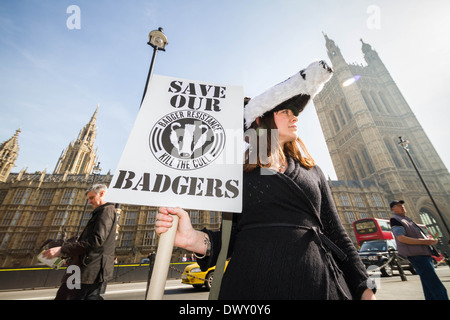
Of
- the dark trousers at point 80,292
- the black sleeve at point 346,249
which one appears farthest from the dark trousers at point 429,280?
the dark trousers at point 80,292

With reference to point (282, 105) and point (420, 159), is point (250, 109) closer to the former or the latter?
point (282, 105)

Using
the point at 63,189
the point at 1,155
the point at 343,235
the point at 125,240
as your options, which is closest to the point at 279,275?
the point at 343,235

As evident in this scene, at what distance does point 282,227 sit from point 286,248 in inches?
4.2

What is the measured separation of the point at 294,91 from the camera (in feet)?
4.68

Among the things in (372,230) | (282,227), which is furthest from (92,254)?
(372,230)

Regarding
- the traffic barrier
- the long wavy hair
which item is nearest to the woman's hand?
the long wavy hair

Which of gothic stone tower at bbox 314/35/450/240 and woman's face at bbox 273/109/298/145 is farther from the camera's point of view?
gothic stone tower at bbox 314/35/450/240

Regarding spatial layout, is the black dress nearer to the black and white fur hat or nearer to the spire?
the black and white fur hat

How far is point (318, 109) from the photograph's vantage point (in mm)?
46062

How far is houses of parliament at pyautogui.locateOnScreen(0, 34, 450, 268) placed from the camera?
1116 inches

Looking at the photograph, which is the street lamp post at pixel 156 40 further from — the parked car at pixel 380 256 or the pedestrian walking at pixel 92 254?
the parked car at pixel 380 256

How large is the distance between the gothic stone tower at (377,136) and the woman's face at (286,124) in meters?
37.9

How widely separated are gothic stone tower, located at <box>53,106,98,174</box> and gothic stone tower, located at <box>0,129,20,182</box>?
6742 mm

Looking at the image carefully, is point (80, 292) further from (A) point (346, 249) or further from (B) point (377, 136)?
(B) point (377, 136)
